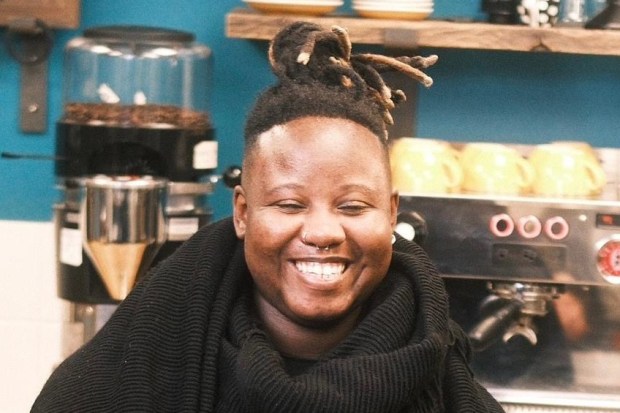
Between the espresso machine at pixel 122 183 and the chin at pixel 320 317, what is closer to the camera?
the chin at pixel 320 317

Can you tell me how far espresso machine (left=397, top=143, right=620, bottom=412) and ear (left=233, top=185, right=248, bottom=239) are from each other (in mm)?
528

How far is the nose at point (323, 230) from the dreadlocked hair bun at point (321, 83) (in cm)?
10

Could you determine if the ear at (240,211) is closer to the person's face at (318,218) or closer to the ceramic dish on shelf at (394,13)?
the person's face at (318,218)

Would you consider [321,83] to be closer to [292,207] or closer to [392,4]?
[292,207]

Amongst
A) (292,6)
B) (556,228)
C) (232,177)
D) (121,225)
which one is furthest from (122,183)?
(556,228)

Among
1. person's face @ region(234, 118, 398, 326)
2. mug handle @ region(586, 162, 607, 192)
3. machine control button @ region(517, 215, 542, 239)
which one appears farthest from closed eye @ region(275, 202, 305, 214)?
mug handle @ region(586, 162, 607, 192)

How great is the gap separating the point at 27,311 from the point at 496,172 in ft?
2.88

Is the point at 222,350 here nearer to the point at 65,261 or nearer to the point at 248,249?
the point at 248,249

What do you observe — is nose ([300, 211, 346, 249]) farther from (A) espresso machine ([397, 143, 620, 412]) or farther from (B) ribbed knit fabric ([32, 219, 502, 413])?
(A) espresso machine ([397, 143, 620, 412])

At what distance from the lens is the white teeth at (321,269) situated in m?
1.11

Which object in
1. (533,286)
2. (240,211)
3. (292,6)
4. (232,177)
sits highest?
(292,6)

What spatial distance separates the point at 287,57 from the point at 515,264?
69 cm

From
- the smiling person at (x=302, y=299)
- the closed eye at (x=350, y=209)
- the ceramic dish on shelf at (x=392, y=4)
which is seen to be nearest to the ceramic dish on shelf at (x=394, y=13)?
the ceramic dish on shelf at (x=392, y=4)

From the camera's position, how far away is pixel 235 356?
1.13 m
